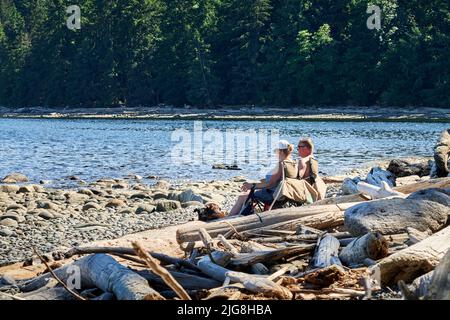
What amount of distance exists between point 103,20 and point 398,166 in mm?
88833

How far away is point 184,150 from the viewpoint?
140ft

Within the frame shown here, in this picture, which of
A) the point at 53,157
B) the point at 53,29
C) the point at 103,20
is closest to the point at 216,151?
the point at 53,157

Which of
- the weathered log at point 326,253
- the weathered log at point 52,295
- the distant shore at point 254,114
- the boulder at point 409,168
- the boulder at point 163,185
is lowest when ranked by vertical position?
the distant shore at point 254,114

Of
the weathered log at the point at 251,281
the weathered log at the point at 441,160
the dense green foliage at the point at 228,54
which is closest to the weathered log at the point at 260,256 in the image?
the weathered log at the point at 251,281

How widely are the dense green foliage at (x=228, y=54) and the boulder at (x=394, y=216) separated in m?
65.0

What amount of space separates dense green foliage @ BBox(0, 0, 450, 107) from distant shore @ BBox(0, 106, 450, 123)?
172cm

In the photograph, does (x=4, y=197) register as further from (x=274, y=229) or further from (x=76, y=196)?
(x=274, y=229)

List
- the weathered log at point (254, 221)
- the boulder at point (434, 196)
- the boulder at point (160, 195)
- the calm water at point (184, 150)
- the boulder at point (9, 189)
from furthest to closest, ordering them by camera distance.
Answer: the calm water at point (184, 150) → the boulder at point (9, 189) → the boulder at point (160, 195) → the weathered log at point (254, 221) → the boulder at point (434, 196)

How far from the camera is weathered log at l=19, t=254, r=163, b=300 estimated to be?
23.9 feet

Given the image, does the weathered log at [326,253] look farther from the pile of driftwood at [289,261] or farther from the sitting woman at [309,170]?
the sitting woman at [309,170]

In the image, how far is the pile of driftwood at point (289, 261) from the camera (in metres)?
7.46

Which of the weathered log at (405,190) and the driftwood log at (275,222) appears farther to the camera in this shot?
the weathered log at (405,190)

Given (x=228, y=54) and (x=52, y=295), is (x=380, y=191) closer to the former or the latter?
(x=52, y=295)

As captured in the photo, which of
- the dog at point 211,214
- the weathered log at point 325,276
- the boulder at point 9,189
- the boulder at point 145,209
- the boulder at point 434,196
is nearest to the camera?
the weathered log at point 325,276
